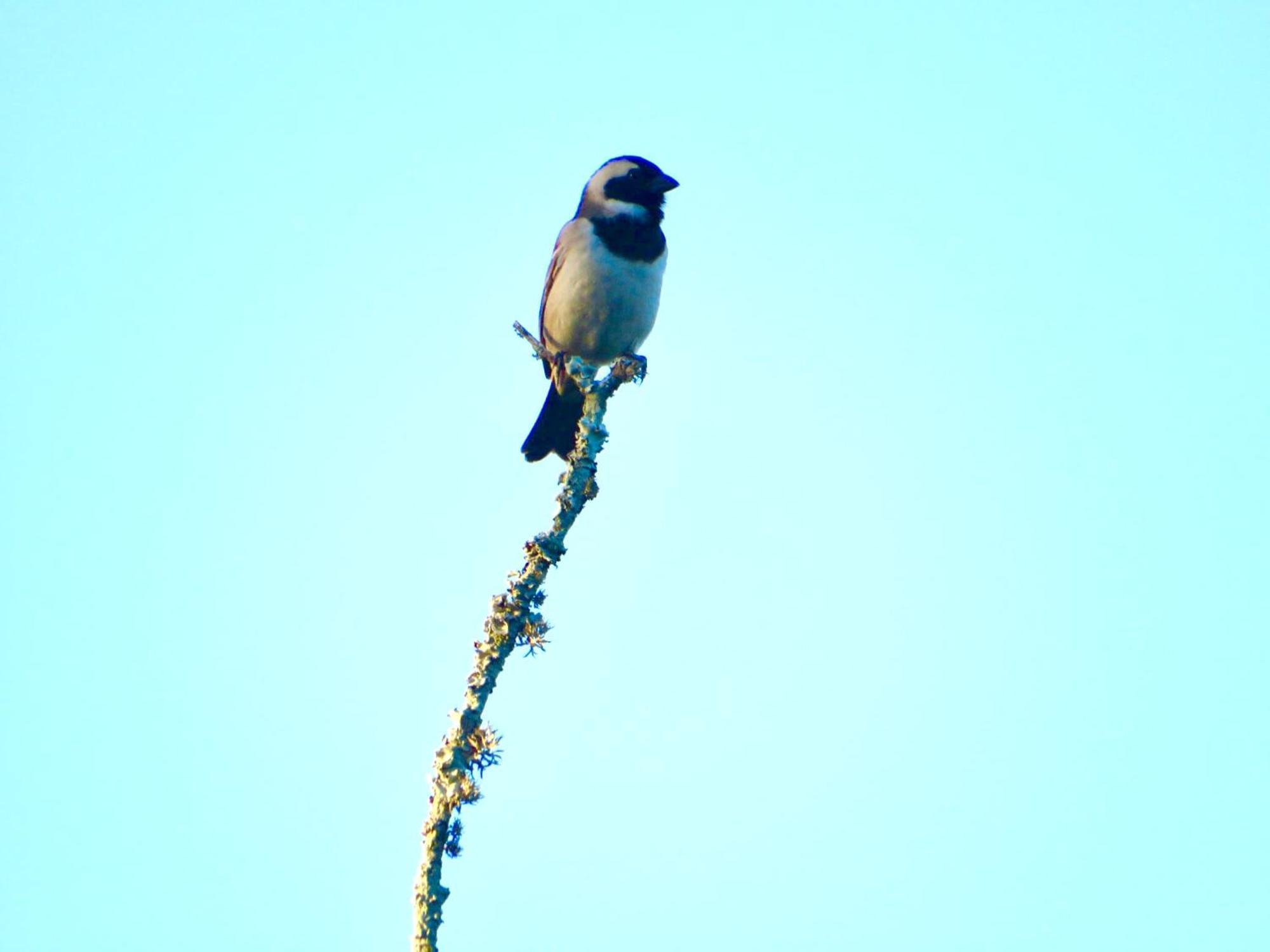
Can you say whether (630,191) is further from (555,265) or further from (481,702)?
(481,702)

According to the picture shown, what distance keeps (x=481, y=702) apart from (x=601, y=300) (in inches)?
185

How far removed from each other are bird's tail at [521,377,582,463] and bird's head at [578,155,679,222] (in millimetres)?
1343

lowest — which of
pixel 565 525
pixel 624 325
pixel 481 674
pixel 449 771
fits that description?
pixel 449 771

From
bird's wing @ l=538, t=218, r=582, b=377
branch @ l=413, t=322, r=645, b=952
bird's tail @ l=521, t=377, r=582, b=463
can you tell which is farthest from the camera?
bird's wing @ l=538, t=218, r=582, b=377

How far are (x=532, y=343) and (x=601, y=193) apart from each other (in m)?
2.94

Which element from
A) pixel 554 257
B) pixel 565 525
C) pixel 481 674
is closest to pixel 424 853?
pixel 481 674

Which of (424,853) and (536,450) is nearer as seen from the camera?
(424,853)

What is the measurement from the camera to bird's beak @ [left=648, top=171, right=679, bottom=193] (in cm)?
805

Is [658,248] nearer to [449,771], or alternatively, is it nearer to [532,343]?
[532,343]

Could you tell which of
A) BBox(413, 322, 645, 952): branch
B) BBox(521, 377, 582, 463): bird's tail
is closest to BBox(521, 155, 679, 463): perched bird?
BBox(521, 377, 582, 463): bird's tail

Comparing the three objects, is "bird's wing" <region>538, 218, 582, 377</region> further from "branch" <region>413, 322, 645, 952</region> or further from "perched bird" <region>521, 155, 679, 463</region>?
"branch" <region>413, 322, 645, 952</region>

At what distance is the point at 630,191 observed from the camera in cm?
812

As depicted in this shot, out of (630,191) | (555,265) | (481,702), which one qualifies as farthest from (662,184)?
(481,702)

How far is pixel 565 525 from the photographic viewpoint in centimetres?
382
